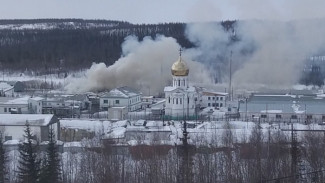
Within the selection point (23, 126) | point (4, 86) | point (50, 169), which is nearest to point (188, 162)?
point (50, 169)

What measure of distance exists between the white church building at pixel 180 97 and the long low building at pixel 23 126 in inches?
164

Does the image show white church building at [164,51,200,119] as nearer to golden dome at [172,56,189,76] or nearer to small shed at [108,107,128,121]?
golden dome at [172,56,189,76]

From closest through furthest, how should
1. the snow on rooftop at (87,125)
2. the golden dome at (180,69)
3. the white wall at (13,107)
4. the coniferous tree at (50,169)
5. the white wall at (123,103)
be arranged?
the coniferous tree at (50,169) < the snow on rooftop at (87,125) < the white wall at (13,107) < the golden dome at (180,69) < the white wall at (123,103)

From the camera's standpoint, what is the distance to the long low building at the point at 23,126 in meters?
10.7

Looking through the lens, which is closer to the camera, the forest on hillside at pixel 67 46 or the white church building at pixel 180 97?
the white church building at pixel 180 97

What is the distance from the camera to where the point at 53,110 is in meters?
15.4

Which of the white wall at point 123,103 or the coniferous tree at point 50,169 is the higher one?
the white wall at point 123,103

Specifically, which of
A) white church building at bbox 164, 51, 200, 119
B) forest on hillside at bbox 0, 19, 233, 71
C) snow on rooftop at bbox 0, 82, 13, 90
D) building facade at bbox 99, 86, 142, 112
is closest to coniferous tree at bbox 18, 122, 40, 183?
white church building at bbox 164, 51, 200, 119

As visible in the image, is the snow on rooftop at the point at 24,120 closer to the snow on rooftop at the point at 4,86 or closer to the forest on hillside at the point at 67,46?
the snow on rooftop at the point at 4,86

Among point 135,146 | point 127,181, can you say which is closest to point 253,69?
point 135,146

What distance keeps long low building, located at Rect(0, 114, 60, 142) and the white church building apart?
4159 millimetres

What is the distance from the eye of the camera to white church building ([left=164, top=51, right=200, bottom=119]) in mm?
14594

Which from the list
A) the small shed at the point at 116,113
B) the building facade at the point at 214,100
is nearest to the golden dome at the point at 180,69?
the small shed at the point at 116,113

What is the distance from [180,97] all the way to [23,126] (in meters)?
4.77
